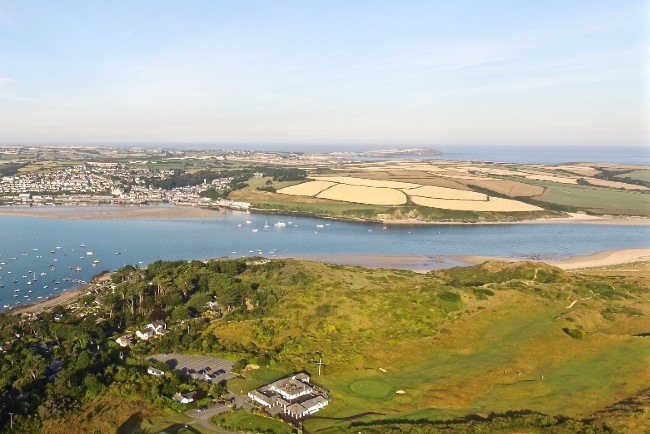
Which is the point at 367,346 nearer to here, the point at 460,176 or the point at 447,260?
the point at 447,260

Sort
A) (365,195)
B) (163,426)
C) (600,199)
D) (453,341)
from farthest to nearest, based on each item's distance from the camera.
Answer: (365,195)
(600,199)
(453,341)
(163,426)

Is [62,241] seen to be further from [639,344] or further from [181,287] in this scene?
[639,344]

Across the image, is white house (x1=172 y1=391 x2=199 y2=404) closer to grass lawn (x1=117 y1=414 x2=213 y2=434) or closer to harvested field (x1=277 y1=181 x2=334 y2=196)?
grass lawn (x1=117 y1=414 x2=213 y2=434)

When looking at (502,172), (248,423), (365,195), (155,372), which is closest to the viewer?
(248,423)

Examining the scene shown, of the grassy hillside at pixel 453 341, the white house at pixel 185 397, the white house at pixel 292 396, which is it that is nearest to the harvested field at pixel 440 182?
the grassy hillside at pixel 453 341

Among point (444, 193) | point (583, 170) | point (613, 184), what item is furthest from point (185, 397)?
point (583, 170)

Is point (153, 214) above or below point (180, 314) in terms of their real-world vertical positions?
above

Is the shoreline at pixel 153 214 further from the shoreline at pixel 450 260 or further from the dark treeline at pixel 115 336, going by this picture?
the dark treeline at pixel 115 336
